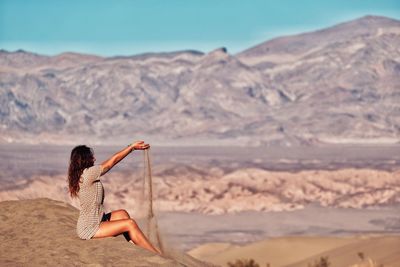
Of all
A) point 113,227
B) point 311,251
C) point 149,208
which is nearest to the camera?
point 113,227

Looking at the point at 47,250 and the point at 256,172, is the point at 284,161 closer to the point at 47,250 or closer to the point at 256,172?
the point at 256,172

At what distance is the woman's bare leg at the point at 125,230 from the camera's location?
33.7 ft

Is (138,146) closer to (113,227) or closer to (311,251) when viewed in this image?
(113,227)

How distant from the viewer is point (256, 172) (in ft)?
376

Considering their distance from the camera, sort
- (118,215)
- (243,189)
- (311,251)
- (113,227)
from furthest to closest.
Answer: (243,189) < (311,251) < (118,215) < (113,227)

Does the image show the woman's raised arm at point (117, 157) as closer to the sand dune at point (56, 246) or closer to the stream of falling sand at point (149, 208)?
Answer: the stream of falling sand at point (149, 208)

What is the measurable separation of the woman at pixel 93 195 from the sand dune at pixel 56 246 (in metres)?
0.12

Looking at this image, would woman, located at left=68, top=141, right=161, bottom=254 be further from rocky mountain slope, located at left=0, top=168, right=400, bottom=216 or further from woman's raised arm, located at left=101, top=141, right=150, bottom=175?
rocky mountain slope, located at left=0, top=168, right=400, bottom=216

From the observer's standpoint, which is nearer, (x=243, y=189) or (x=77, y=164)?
(x=77, y=164)

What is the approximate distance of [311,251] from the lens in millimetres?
41125

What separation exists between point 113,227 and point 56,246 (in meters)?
0.62

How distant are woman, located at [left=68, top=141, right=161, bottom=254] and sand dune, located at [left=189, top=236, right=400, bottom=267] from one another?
69.1 feet

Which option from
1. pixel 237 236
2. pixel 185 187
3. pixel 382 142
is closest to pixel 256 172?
pixel 185 187

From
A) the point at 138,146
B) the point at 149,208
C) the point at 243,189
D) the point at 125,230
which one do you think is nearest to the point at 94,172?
the point at 138,146
